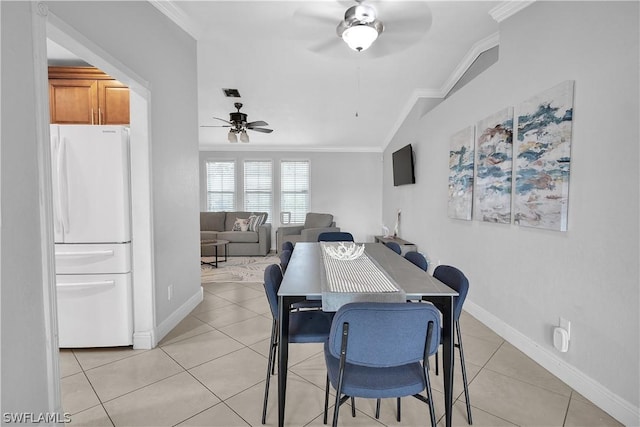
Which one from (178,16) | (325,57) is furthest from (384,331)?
(325,57)

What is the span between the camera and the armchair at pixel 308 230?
6.10 meters

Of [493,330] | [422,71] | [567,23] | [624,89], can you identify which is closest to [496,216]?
[493,330]

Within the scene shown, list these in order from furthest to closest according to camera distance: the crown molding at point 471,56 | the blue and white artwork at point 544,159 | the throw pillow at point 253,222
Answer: the throw pillow at point 253,222
the crown molding at point 471,56
the blue and white artwork at point 544,159

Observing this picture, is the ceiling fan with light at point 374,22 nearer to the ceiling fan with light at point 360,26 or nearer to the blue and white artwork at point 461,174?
the ceiling fan with light at point 360,26

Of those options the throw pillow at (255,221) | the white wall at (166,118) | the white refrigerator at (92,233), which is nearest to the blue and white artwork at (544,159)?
the white wall at (166,118)

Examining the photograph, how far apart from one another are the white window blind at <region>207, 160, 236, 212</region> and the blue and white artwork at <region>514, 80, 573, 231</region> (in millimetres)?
6399

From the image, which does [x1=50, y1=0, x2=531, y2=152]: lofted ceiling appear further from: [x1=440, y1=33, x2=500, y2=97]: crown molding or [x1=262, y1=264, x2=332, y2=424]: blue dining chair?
[x1=262, y1=264, x2=332, y2=424]: blue dining chair

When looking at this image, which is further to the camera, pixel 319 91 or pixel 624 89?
pixel 319 91

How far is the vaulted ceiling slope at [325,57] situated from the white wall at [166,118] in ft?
0.96

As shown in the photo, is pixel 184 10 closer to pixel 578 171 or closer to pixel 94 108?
pixel 94 108

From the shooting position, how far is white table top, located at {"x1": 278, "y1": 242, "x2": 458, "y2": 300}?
1.46 m

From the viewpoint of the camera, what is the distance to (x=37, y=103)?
4.66 ft

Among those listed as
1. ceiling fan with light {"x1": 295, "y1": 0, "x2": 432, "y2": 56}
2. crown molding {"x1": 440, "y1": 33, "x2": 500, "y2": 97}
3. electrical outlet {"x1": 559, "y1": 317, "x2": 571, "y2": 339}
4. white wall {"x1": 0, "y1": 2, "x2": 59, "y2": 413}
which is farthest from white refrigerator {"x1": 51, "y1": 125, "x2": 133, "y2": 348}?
crown molding {"x1": 440, "y1": 33, "x2": 500, "y2": 97}

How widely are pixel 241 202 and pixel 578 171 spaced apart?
22.0ft
